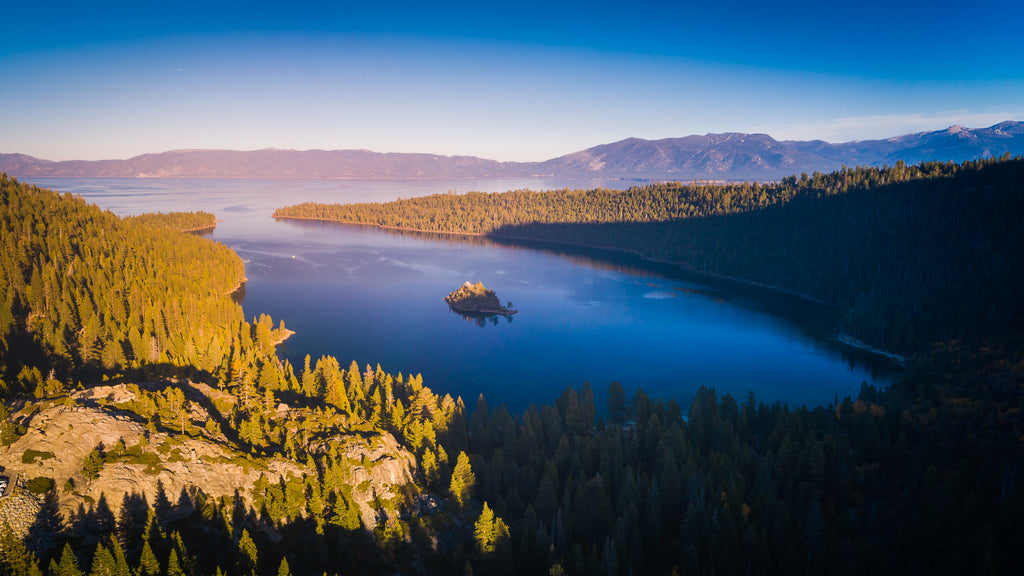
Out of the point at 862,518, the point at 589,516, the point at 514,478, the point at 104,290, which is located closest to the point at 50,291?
the point at 104,290

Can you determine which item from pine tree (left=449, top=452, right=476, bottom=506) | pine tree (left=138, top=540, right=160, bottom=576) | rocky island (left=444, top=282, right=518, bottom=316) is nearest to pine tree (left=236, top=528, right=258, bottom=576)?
pine tree (left=138, top=540, right=160, bottom=576)

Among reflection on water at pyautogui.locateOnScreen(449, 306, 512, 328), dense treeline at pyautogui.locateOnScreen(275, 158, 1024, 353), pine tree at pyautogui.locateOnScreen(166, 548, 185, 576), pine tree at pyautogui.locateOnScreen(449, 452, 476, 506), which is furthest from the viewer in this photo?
reflection on water at pyautogui.locateOnScreen(449, 306, 512, 328)

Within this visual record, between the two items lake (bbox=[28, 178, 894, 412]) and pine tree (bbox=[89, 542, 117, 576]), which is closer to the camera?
pine tree (bbox=[89, 542, 117, 576])

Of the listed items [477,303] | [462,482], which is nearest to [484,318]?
Answer: [477,303]

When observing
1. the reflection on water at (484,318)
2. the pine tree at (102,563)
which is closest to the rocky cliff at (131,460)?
the pine tree at (102,563)

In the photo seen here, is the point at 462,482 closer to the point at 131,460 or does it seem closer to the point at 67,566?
the point at 131,460

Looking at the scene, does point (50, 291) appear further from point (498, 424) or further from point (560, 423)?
point (560, 423)

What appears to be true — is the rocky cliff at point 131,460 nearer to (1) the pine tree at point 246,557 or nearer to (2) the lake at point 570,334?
(1) the pine tree at point 246,557

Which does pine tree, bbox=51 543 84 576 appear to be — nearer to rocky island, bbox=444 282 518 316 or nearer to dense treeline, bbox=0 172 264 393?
dense treeline, bbox=0 172 264 393
